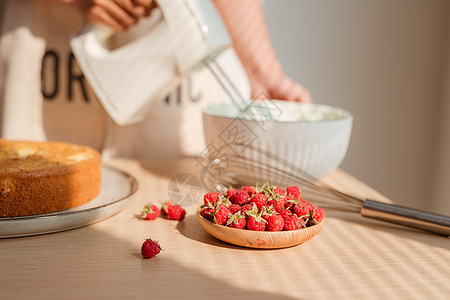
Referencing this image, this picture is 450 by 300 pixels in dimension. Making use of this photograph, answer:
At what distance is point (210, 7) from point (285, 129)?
21cm

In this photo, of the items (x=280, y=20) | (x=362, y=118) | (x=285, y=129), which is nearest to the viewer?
(x=285, y=129)

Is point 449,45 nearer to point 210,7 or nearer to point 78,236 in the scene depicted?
point 210,7

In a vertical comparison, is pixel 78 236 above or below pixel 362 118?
below

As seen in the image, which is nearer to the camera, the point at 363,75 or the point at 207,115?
the point at 207,115

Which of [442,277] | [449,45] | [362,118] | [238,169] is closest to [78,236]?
[238,169]

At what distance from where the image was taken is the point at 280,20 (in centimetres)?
116

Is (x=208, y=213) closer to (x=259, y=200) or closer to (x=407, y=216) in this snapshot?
(x=259, y=200)

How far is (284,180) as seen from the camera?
0.64 m

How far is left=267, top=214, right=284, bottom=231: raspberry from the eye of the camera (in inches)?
17.1

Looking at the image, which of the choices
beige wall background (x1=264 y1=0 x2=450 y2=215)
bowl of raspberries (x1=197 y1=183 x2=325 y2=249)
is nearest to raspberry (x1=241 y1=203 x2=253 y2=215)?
bowl of raspberries (x1=197 y1=183 x2=325 y2=249)

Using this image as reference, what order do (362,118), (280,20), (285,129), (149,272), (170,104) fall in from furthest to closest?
(362,118) → (280,20) → (170,104) → (285,129) → (149,272)

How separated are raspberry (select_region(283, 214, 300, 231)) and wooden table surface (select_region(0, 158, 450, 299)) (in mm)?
30

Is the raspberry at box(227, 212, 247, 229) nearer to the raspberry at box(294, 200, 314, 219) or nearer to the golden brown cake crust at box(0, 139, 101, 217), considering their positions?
the raspberry at box(294, 200, 314, 219)

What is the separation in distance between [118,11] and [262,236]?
0.44 metres
